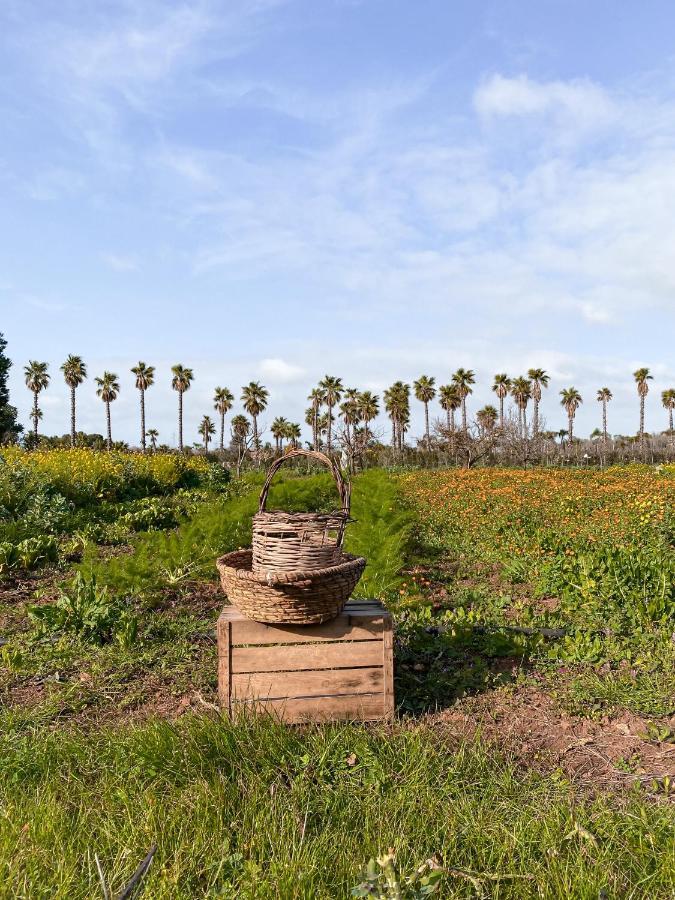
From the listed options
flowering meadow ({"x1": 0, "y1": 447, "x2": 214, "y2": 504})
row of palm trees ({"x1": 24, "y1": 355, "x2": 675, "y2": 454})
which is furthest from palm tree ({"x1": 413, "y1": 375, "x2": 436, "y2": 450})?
flowering meadow ({"x1": 0, "y1": 447, "x2": 214, "y2": 504})

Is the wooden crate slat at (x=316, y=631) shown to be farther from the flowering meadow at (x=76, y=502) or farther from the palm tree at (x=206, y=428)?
the palm tree at (x=206, y=428)

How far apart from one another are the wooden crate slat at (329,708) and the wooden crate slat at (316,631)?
13.4 inches

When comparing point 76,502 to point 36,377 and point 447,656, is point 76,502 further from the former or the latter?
point 36,377

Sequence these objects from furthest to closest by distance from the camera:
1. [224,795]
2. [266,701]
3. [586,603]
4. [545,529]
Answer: [545,529] → [586,603] → [266,701] → [224,795]

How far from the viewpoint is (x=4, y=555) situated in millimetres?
7379

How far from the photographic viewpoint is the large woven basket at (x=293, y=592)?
343 centimetres

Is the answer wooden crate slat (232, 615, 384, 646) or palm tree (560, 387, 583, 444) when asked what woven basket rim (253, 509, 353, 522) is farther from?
palm tree (560, 387, 583, 444)

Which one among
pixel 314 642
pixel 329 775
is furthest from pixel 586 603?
→ pixel 329 775

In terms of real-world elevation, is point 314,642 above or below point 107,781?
above

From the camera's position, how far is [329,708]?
3.79m

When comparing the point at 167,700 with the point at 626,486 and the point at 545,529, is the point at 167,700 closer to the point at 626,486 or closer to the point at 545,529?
the point at 545,529

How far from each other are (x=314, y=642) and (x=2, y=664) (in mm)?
2775

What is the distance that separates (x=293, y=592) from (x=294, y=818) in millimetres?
1139

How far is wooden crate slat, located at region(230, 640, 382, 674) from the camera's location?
3771mm
